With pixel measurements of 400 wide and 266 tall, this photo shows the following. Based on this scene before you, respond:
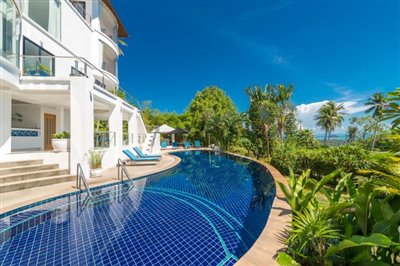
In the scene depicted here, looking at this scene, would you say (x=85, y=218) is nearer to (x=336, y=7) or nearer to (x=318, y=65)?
(x=336, y=7)

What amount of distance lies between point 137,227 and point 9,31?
9.22 meters

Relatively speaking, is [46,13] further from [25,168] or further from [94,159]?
[94,159]

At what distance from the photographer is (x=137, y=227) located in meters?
4.82

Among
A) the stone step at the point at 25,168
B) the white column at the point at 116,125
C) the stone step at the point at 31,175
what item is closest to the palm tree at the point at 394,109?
the stone step at the point at 31,175

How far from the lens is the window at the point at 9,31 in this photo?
24.7 ft

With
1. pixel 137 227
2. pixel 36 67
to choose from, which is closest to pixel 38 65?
pixel 36 67

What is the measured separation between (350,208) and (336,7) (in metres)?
19.0

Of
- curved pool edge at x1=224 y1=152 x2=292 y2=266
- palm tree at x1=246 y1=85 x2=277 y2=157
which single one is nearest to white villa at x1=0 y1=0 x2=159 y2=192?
curved pool edge at x1=224 y1=152 x2=292 y2=266

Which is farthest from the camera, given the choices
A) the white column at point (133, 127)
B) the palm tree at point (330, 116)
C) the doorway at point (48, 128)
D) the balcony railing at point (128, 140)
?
the palm tree at point (330, 116)

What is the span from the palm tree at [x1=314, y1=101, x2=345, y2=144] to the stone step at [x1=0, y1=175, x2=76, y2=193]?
48.5 metres

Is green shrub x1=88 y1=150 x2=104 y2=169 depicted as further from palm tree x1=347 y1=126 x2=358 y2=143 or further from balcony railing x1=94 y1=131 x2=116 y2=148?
palm tree x1=347 y1=126 x2=358 y2=143

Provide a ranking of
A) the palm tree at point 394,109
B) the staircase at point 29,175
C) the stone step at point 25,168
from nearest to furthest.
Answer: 1. the palm tree at point 394,109
2. the staircase at point 29,175
3. the stone step at point 25,168

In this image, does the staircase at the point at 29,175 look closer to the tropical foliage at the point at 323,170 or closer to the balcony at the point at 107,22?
the tropical foliage at the point at 323,170

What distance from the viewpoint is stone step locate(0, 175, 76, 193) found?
6633 millimetres
